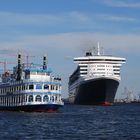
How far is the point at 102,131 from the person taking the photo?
67.7 metres

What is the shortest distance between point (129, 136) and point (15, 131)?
15.7m

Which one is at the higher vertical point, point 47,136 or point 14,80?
point 14,80

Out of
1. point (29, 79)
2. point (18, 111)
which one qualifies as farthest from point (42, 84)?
point (18, 111)

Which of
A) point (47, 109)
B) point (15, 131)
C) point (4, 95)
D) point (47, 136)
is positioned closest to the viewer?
point (47, 136)

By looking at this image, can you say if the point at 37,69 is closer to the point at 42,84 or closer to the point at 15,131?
the point at 42,84

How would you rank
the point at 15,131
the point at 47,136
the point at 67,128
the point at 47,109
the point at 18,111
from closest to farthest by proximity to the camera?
the point at 47,136 → the point at 15,131 → the point at 67,128 → the point at 47,109 → the point at 18,111

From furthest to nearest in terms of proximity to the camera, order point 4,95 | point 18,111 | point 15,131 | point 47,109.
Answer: point 4,95
point 18,111
point 47,109
point 15,131

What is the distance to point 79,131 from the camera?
68.1 metres

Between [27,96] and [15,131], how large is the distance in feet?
158

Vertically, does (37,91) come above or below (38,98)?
above

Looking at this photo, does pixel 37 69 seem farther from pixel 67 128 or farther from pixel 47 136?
pixel 47 136

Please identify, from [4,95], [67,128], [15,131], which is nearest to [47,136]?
[15,131]

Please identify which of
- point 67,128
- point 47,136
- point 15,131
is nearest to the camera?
point 47,136

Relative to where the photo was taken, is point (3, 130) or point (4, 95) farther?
point (4, 95)
